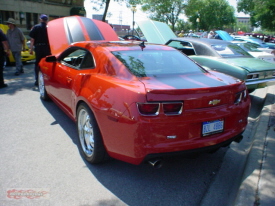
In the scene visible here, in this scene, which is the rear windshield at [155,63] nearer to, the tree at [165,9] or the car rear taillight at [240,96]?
the car rear taillight at [240,96]

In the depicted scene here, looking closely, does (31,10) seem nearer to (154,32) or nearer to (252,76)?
(154,32)

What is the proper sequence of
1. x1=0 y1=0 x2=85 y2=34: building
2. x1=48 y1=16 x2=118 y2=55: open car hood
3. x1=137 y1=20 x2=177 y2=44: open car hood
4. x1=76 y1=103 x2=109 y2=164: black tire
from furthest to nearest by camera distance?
x1=0 y1=0 x2=85 y2=34: building < x1=137 y1=20 x2=177 y2=44: open car hood < x1=48 y1=16 x2=118 y2=55: open car hood < x1=76 y1=103 x2=109 y2=164: black tire

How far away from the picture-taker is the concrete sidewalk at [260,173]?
2.46 meters

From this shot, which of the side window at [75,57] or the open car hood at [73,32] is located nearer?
the side window at [75,57]

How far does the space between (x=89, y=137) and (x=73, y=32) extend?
5.03 metres

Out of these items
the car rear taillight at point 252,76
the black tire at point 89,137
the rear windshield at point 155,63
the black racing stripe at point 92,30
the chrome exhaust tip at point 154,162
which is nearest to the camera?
the chrome exhaust tip at point 154,162

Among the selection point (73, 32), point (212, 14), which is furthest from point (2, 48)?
point (212, 14)

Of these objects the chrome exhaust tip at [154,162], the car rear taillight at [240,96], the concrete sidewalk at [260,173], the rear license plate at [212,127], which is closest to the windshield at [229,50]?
the concrete sidewalk at [260,173]

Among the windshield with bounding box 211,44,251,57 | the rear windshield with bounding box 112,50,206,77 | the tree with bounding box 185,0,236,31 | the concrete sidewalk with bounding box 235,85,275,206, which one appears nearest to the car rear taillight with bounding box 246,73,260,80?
the windshield with bounding box 211,44,251,57

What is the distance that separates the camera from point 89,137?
11.0 feet

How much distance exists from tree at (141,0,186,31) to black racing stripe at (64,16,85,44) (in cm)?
3450

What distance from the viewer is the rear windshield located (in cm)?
326

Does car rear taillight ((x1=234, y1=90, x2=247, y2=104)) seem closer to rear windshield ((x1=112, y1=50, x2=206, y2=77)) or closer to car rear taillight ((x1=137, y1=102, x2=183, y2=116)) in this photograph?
rear windshield ((x1=112, y1=50, x2=206, y2=77))

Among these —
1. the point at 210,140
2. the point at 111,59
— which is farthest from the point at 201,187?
the point at 111,59
